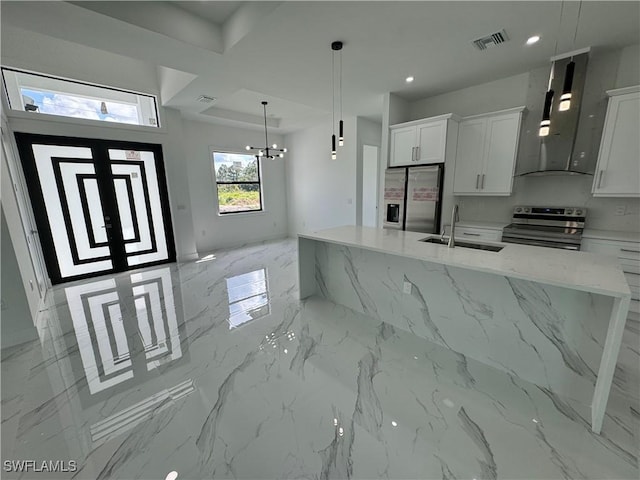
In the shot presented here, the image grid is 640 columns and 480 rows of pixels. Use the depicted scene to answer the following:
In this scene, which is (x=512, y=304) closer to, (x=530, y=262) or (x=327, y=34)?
(x=530, y=262)

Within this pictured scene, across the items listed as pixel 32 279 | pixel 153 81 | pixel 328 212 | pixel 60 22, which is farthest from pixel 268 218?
pixel 60 22

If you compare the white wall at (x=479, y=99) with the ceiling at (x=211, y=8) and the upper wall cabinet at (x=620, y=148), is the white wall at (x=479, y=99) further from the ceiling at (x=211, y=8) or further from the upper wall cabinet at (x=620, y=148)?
the ceiling at (x=211, y=8)

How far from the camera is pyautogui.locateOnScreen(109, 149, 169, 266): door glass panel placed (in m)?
4.56

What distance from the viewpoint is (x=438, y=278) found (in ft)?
7.70

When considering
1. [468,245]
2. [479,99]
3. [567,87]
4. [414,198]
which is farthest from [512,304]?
[479,99]

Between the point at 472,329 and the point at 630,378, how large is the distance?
113cm

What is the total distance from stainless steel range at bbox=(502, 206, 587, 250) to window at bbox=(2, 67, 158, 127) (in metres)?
6.17

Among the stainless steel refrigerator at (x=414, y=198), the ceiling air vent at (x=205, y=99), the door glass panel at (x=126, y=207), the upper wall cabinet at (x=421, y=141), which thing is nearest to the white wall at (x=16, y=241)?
the door glass panel at (x=126, y=207)

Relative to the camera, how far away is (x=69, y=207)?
4094 millimetres

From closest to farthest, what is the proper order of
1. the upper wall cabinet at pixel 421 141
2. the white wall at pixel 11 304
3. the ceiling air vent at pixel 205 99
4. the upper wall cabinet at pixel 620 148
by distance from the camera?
the white wall at pixel 11 304 → the upper wall cabinet at pixel 620 148 → the upper wall cabinet at pixel 421 141 → the ceiling air vent at pixel 205 99

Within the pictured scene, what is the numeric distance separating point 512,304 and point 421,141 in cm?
279

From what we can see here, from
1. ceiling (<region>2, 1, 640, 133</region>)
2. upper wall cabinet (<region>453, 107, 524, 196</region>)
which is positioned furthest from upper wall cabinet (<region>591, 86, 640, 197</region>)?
upper wall cabinet (<region>453, 107, 524, 196</region>)

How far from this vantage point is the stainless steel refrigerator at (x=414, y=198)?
3.86 metres

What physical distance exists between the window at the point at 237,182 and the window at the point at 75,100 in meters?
1.69
